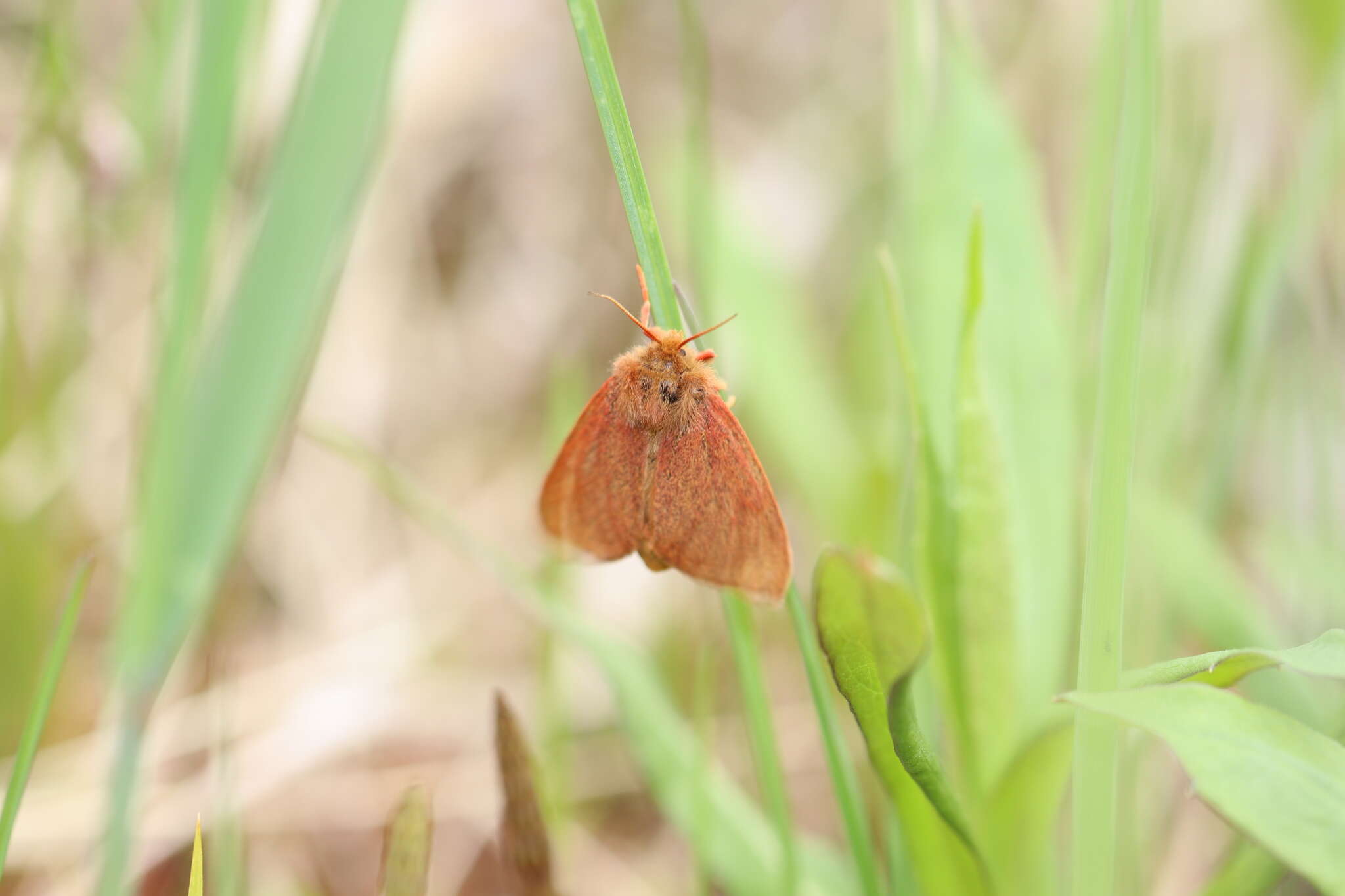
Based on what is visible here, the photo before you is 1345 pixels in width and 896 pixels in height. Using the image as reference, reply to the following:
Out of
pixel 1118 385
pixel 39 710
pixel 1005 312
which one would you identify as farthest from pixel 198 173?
pixel 1005 312

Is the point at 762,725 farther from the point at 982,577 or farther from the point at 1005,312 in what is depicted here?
the point at 1005,312

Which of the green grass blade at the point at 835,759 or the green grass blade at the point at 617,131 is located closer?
the green grass blade at the point at 617,131

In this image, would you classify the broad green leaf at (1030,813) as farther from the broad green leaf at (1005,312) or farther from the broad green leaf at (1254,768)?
the broad green leaf at (1254,768)

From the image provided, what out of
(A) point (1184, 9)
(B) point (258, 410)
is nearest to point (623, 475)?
(B) point (258, 410)

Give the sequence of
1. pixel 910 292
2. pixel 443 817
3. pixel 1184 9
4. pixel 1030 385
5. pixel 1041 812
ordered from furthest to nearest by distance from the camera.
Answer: pixel 1184 9, pixel 443 817, pixel 910 292, pixel 1030 385, pixel 1041 812

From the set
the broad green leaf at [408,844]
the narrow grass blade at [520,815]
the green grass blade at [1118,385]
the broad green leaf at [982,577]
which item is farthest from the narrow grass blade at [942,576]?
the broad green leaf at [408,844]

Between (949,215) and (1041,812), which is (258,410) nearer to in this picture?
(1041,812)
